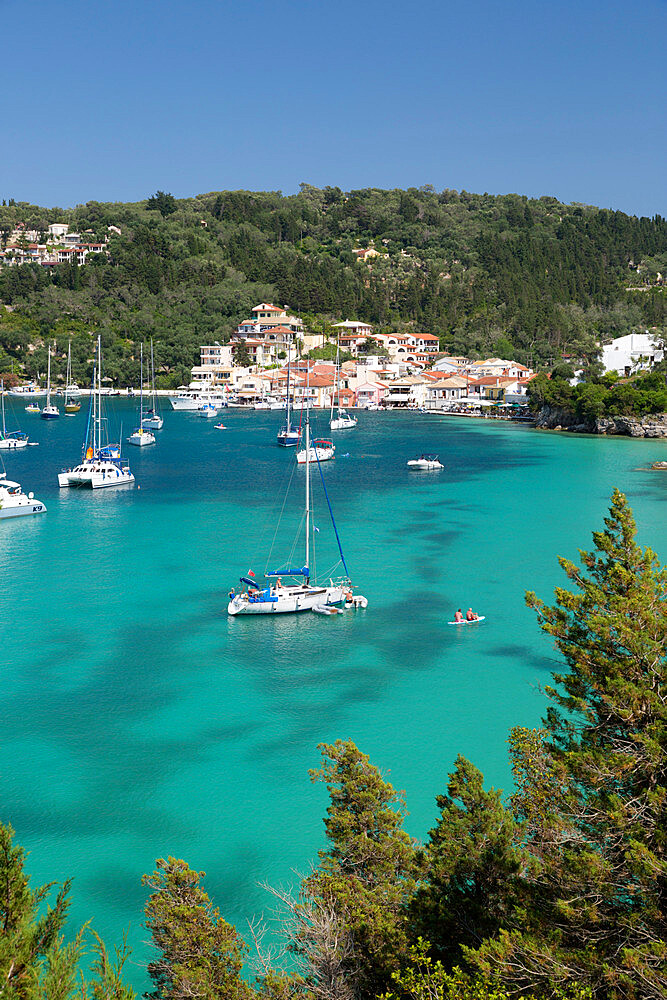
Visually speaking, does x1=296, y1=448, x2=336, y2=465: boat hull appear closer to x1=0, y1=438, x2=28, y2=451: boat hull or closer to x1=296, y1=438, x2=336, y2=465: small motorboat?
x1=296, y1=438, x2=336, y2=465: small motorboat

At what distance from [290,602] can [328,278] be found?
106 metres

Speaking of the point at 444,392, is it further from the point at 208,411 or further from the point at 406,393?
the point at 208,411

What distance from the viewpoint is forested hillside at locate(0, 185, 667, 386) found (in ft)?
355

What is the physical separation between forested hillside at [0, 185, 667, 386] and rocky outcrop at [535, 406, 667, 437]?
20.3 m

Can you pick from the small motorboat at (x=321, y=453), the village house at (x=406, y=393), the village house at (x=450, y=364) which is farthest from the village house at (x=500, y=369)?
the small motorboat at (x=321, y=453)

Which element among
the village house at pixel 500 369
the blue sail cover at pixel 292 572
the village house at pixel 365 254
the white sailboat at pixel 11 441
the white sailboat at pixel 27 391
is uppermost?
the village house at pixel 365 254

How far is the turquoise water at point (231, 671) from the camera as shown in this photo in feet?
44.9

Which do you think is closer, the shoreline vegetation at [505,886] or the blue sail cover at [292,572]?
the shoreline vegetation at [505,886]

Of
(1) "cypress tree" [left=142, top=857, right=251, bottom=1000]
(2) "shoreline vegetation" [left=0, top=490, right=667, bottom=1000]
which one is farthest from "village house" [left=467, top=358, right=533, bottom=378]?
(1) "cypress tree" [left=142, top=857, right=251, bottom=1000]

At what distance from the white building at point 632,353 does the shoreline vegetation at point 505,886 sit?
84740 millimetres

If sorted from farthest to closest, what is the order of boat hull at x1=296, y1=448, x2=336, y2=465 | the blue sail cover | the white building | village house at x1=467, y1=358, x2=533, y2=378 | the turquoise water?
village house at x1=467, y1=358, x2=533, y2=378
the white building
boat hull at x1=296, y1=448, x2=336, y2=465
the blue sail cover
the turquoise water

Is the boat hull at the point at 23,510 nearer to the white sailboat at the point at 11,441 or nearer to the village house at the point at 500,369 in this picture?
the white sailboat at the point at 11,441

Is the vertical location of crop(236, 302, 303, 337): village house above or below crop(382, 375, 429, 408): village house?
above

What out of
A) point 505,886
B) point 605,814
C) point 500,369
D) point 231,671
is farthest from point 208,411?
point 605,814
